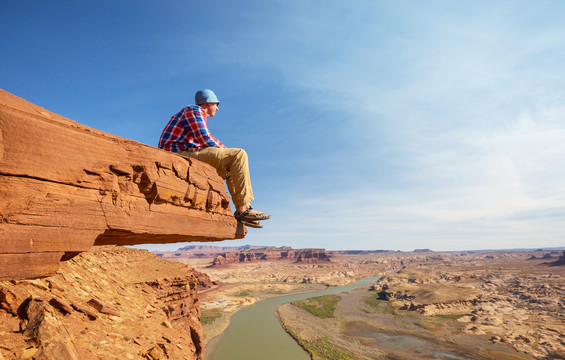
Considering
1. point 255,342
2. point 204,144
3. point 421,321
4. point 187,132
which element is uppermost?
point 187,132

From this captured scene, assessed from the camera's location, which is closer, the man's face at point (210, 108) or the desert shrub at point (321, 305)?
the man's face at point (210, 108)

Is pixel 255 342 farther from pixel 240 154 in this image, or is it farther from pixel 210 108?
pixel 210 108

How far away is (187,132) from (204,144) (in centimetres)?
36

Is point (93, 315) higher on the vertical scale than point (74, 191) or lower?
lower

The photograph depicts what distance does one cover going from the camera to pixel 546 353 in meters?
27.0

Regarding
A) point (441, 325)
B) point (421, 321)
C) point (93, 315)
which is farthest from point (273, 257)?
point (93, 315)

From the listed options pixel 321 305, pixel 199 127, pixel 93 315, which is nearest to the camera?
pixel 199 127

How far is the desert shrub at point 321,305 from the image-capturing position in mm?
43125

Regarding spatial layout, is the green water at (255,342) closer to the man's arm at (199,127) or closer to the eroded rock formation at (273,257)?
the man's arm at (199,127)

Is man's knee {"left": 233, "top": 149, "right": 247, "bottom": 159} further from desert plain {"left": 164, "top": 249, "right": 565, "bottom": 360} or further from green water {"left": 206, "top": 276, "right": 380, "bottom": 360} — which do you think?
green water {"left": 206, "top": 276, "right": 380, "bottom": 360}

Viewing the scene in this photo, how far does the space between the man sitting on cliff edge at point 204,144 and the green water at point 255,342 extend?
28.8 meters

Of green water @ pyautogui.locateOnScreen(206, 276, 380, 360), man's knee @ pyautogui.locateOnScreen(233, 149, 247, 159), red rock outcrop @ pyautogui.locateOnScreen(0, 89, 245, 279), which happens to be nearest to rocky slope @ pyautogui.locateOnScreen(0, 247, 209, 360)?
red rock outcrop @ pyautogui.locateOnScreen(0, 89, 245, 279)

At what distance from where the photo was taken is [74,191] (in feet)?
9.46

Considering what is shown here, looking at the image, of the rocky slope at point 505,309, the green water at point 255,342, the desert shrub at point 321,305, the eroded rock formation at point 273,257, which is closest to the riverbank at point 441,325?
the rocky slope at point 505,309
